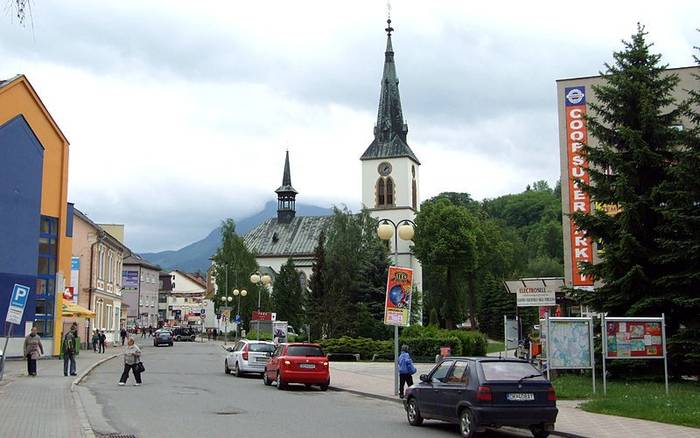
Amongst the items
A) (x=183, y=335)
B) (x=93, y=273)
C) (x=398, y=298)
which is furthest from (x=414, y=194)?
(x=398, y=298)

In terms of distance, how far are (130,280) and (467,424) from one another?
76.9 metres

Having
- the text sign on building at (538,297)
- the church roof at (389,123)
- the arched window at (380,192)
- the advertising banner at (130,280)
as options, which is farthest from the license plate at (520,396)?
the arched window at (380,192)

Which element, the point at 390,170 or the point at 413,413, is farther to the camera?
the point at 390,170

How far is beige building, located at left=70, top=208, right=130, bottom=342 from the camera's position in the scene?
52.8 m

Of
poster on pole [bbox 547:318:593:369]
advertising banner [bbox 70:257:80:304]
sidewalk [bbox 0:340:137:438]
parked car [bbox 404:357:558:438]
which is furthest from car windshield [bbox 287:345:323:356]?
advertising banner [bbox 70:257:80:304]

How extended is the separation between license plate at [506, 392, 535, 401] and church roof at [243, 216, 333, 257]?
274ft

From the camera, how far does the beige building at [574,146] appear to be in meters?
32.4

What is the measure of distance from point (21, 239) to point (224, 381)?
15.5 meters

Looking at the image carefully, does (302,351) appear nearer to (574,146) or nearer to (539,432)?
(539,432)

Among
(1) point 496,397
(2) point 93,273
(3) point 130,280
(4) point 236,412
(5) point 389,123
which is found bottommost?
(4) point 236,412

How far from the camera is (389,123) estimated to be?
90125 mm

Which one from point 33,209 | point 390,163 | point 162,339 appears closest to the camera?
point 33,209

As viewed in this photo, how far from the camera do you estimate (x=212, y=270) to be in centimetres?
9031

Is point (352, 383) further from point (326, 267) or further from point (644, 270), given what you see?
point (326, 267)
